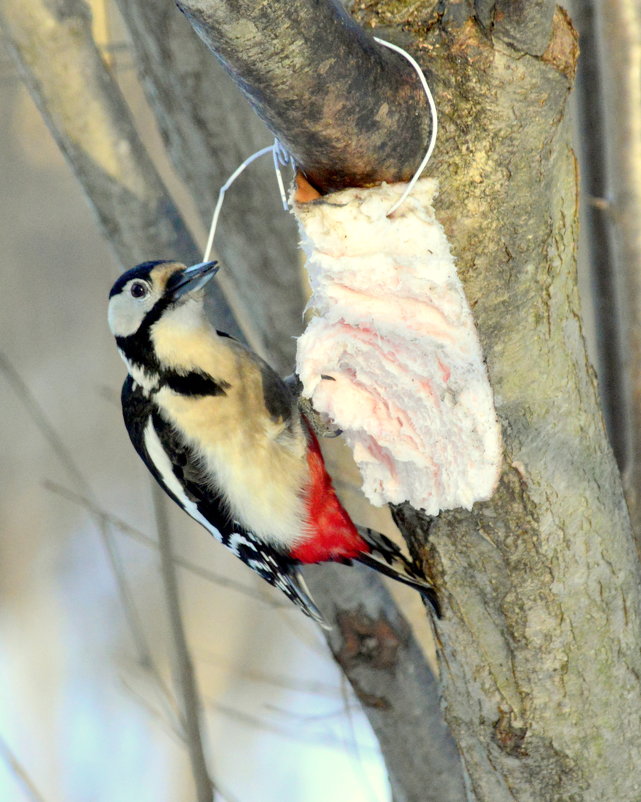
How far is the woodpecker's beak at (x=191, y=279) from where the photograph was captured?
4.58 ft

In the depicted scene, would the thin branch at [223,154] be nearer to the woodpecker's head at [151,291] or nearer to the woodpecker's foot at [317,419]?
the woodpecker's head at [151,291]

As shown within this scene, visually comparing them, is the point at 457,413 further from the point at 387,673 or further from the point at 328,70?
the point at 387,673

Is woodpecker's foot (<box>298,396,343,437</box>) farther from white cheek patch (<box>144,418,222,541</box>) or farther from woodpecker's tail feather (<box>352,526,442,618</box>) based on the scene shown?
white cheek patch (<box>144,418,222,541</box>)

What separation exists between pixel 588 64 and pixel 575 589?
2.62 ft

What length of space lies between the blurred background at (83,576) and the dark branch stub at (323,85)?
287 centimetres

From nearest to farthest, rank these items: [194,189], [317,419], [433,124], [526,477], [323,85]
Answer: [323,85] < [433,124] < [526,477] < [317,419] < [194,189]

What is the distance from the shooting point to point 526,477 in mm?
1060

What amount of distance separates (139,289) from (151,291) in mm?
24

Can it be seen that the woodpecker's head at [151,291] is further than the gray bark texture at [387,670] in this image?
No

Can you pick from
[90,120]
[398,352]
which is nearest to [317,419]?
[398,352]

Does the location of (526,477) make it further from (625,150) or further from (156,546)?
(156,546)

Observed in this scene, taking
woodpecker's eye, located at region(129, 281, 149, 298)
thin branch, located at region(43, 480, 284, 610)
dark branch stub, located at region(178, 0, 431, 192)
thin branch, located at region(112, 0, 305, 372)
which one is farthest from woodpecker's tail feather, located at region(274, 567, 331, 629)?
dark branch stub, located at region(178, 0, 431, 192)

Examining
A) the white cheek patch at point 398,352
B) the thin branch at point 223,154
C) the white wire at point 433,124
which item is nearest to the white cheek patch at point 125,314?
the thin branch at point 223,154

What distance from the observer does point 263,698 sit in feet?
12.3
